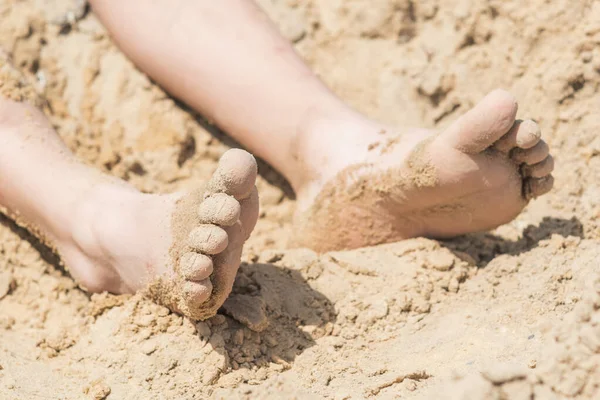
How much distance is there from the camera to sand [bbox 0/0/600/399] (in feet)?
3.63

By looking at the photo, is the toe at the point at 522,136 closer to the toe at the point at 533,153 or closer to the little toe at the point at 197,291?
the toe at the point at 533,153

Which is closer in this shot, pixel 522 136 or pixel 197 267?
pixel 197 267

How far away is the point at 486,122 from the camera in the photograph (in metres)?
1.20

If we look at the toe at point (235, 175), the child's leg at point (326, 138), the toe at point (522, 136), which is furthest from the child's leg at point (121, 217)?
the toe at point (522, 136)

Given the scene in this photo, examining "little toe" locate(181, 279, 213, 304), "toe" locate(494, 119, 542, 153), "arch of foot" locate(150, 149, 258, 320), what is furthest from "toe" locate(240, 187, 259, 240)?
"toe" locate(494, 119, 542, 153)

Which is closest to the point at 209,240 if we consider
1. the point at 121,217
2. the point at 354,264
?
the point at 121,217

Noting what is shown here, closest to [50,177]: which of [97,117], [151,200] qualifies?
[151,200]

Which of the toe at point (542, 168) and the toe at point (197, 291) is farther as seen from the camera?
the toe at point (542, 168)

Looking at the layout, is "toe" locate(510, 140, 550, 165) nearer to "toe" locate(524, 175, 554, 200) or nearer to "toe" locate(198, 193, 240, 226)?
"toe" locate(524, 175, 554, 200)

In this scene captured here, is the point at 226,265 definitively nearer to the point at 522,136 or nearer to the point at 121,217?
the point at 121,217

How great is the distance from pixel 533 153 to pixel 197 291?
0.64 meters

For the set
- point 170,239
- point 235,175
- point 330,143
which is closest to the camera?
point 235,175

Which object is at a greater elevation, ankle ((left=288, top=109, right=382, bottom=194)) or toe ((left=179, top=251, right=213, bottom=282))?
toe ((left=179, top=251, right=213, bottom=282))

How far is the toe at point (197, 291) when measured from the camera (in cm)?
108
